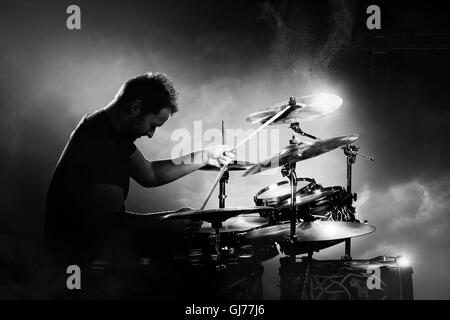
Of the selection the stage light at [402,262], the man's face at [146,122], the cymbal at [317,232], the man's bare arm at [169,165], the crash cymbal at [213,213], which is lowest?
the stage light at [402,262]

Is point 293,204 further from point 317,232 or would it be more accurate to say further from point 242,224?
point 242,224

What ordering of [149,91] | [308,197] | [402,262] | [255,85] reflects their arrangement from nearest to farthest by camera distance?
[402,262] → [149,91] → [308,197] → [255,85]

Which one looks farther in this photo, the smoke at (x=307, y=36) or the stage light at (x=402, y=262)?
the smoke at (x=307, y=36)

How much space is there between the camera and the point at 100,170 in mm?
1775

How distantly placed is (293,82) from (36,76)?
2.93 meters

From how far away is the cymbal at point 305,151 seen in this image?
7.10ft

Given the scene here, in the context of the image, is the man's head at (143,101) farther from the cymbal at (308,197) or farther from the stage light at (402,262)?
the stage light at (402,262)

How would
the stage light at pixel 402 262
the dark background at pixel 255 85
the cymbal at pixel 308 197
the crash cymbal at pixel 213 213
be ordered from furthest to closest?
the dark background at pixel 255 85
the cymbal at pixel 308 197
the stage light at pixel 402 262
the crash cymbal at pixel 213 213

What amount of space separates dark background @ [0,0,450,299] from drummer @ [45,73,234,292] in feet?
6.19

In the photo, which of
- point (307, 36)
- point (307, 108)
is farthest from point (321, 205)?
point (307, 36)

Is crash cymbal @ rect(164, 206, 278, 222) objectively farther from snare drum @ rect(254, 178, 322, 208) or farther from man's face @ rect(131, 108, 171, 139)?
snare drum @ rect(254, 178, 322, 208)

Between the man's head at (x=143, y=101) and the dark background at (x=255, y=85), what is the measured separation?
195 centimetres

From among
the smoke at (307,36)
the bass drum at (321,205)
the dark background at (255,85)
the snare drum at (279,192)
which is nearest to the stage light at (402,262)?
the bass drum at (321,205)

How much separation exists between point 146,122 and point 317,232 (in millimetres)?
1237
